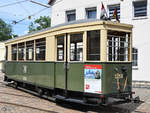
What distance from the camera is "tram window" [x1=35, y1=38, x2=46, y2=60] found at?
9.11 m

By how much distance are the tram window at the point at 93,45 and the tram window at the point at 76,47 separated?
0.37m

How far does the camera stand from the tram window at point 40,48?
911cm

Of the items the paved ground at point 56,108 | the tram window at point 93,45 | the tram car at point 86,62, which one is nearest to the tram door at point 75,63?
the tram car at point 86,62

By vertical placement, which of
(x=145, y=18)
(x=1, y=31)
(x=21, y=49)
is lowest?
(x=21, y=49)

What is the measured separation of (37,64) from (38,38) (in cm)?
108

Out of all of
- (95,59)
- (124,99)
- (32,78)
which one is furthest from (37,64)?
(124,99)

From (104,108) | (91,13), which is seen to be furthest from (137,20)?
(104,108)

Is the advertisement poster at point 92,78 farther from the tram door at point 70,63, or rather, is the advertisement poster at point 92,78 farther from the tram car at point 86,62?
the tram door at point 70,63

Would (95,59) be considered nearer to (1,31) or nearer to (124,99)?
(124,99)

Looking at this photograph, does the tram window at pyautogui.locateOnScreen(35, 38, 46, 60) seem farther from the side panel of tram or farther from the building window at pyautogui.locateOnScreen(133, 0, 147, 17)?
the building window at pyautogui.locateOnScreen(133, 0, 147, 17)

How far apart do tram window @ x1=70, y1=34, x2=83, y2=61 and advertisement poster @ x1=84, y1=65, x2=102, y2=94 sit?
23.4 inches

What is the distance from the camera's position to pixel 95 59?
7129mm

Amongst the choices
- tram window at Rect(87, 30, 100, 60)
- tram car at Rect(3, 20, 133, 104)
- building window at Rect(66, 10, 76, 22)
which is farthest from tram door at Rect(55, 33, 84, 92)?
building window at Rect(66, 10, 76, 22)

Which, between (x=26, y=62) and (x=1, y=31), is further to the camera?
(x=1, y=31)
